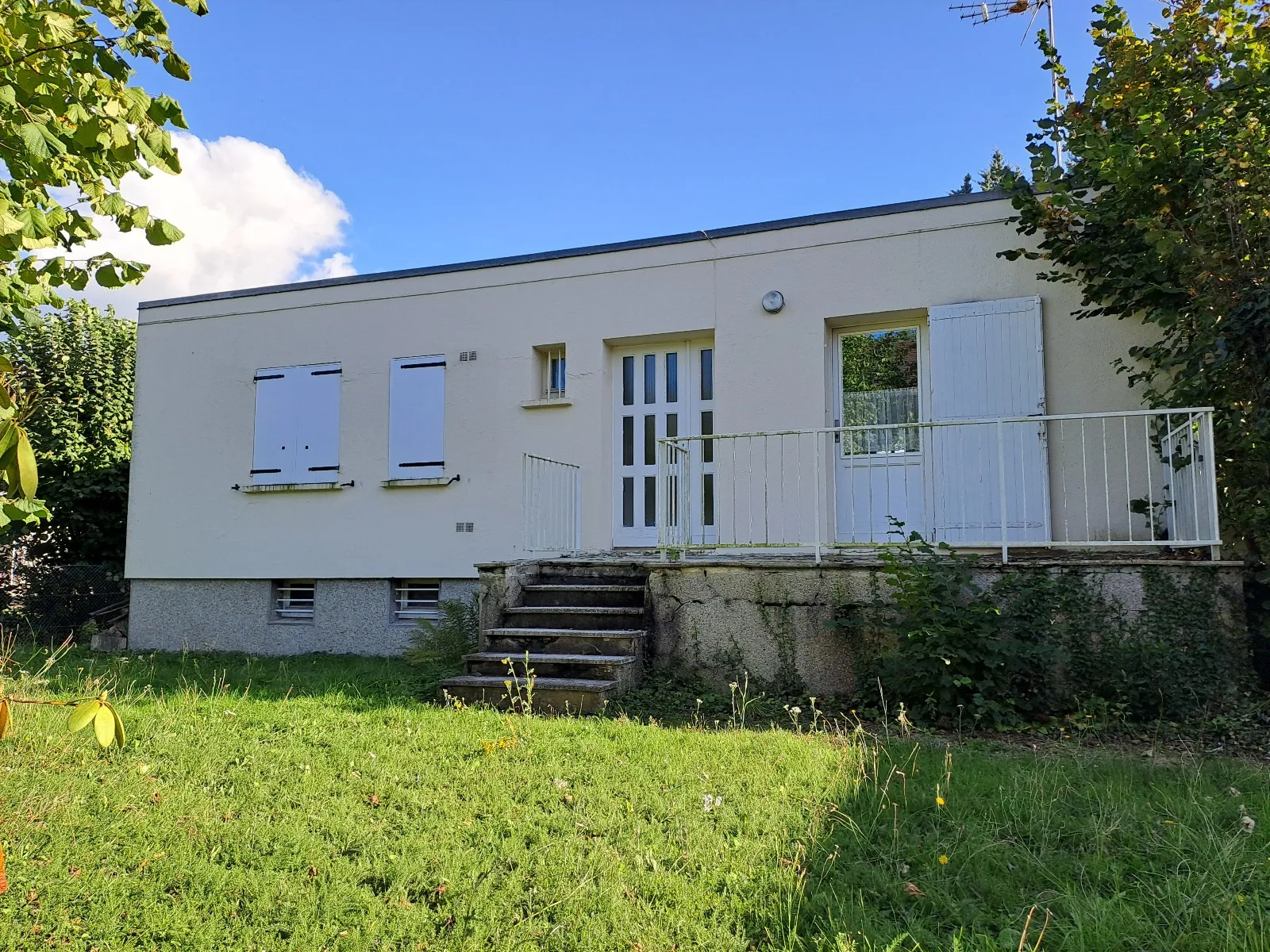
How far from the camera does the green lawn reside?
2.49m

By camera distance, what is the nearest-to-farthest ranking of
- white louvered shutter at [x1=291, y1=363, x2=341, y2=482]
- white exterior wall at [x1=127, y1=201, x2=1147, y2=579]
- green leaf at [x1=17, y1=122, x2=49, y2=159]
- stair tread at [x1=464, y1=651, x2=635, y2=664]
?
green leaf at [x1=17, y1=122, x2=49, y2=159], stair tread at [x1=464, y1=651, x2=635, y2=664], white exterior wall at [x1=127, y1=201, x2=1147, y2=579], white louvered shutter at [x1=291, y1=363, x2=341, y2=482]

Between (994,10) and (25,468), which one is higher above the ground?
(994,10)

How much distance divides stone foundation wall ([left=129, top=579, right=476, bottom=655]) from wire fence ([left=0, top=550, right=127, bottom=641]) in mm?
1164

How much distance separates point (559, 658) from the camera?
5609 mm

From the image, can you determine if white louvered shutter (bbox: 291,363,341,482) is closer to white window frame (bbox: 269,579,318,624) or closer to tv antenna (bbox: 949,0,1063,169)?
white window frame (bbox: 269,579,318,624)

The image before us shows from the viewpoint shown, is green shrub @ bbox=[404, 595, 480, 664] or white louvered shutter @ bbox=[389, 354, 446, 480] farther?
white louvered shutter @ bbox=[389, 354, 446, 480]

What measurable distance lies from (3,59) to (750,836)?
3492 millimetres

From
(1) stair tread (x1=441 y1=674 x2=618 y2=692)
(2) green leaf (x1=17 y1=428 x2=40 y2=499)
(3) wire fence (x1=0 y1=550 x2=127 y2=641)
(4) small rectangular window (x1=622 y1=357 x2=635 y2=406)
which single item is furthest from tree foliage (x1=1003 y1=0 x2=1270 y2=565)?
(3) wire fence (x1=0 y1=550 x2=127 y2=641)

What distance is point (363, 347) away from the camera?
9219 millimetres

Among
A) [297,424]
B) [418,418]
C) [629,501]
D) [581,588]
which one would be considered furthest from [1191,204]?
[297,424]

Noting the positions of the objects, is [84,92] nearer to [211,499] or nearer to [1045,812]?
[1045,812]

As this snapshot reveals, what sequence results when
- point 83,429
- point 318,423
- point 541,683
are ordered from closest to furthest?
point 541,683 → point 318,423 → point 83,429

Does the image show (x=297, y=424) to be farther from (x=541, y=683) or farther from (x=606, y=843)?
(x=606, y=843)

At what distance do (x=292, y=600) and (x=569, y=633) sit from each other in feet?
15.8
